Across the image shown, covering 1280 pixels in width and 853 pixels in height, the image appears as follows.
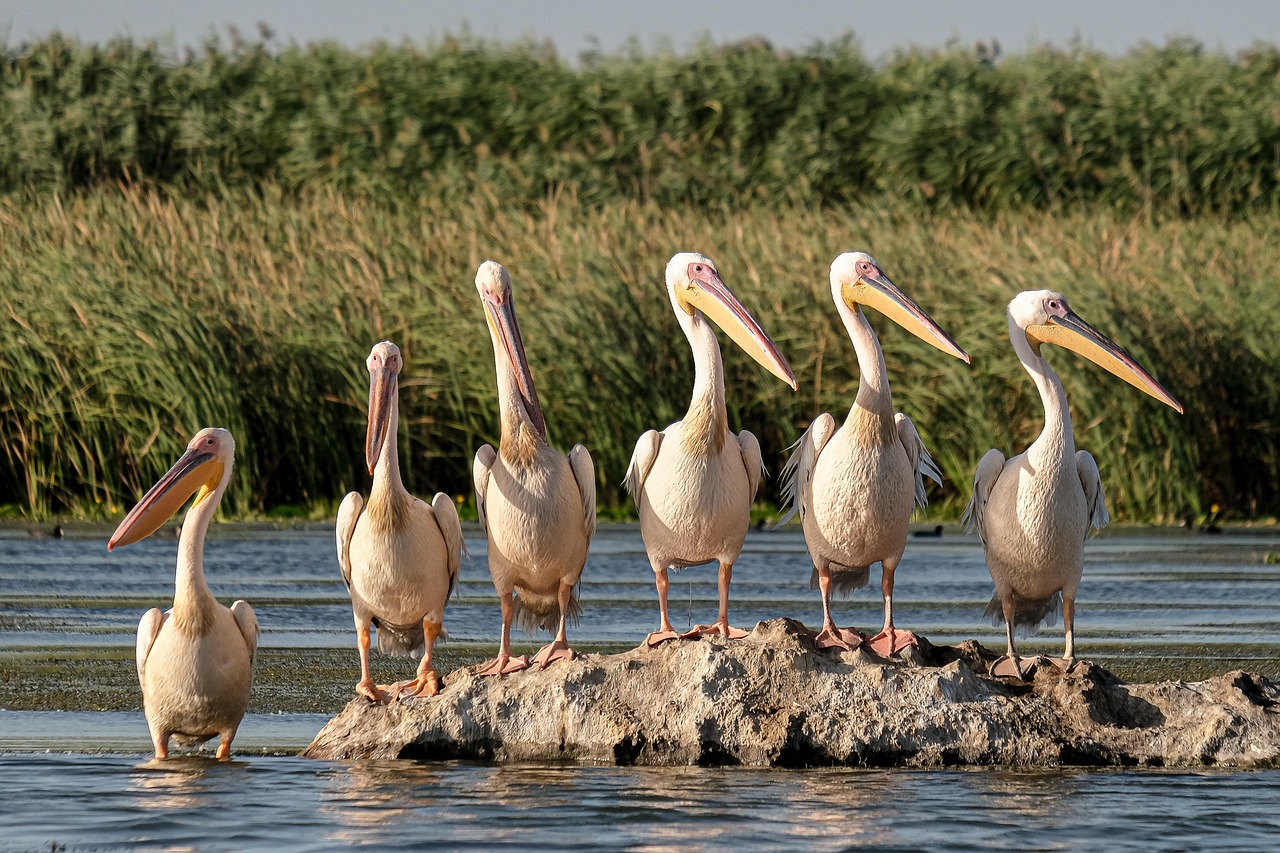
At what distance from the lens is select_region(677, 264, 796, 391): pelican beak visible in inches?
244

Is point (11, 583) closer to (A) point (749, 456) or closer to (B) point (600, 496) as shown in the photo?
(B) point (600, 496)

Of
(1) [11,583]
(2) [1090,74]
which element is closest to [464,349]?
(1) [11,583]

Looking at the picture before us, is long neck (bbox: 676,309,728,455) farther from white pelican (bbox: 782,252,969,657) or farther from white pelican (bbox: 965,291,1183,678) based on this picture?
white pelican (bbox: 965,291,1183,678)

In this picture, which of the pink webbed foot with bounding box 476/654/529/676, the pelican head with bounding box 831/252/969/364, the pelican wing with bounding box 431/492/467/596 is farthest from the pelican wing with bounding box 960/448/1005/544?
the pelican wing with bounding box 431/492/467/596

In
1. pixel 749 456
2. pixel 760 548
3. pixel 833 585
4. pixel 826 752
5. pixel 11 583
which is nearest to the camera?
pixel 826 752

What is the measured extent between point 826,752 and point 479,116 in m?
19.1

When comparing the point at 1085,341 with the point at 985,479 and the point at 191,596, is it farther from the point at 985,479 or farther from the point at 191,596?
the point at 191,596

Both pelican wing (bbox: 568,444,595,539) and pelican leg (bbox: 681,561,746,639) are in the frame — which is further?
pelican wing (bbox: 568,444,595,539)

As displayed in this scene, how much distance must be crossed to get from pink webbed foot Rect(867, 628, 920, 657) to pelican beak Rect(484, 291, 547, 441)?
1189mm

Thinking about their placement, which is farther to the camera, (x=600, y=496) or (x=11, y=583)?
(x=600, y=496)

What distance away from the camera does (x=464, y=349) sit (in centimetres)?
1252

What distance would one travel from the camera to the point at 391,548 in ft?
19.8

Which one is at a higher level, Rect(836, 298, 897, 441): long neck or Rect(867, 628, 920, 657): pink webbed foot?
Rect(836, 298, 897, 441): long neck

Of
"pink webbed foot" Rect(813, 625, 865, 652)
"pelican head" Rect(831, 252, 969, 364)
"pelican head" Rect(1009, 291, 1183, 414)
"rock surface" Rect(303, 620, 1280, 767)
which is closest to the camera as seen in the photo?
"rock surface" Rect(303, 620, 1280, 767)
